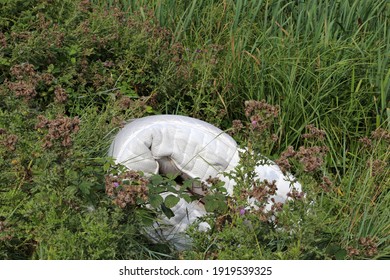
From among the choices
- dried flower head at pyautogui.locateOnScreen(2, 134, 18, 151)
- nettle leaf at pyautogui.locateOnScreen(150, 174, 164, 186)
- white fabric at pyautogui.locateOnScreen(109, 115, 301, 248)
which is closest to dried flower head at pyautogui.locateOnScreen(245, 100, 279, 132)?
nettle leaf at pyautogui.locateOnScreen(150, 174, 164, 186)

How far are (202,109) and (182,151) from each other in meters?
0.61

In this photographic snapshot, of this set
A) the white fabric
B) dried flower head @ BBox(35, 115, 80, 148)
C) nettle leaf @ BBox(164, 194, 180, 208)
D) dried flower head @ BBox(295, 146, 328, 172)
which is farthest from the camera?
the white fabric

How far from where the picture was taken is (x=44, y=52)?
4.61 meters

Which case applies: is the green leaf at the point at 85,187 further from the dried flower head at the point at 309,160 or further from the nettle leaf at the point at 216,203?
the dried flower head at the point at 309,160

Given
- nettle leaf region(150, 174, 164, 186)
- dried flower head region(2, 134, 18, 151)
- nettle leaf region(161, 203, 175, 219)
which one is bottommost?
nettle leaf region(161, 203, 175, 219)

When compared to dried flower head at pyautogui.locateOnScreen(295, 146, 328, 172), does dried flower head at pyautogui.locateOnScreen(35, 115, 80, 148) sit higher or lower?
higher

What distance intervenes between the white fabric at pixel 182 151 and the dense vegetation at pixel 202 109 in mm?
111

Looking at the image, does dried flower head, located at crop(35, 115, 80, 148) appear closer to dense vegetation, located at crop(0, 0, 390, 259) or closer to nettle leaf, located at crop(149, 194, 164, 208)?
dense vegetation, located at crop(0, 0, 390, 259)

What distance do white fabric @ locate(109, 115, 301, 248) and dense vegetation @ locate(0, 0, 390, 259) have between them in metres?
0.11

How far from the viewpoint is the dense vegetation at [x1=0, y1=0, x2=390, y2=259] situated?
10.9 feet

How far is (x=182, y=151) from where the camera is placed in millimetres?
4145

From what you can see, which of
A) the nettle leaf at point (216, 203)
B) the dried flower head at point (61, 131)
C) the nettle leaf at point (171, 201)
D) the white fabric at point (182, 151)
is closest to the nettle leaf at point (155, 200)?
the nettle leaf at point (171, 201)

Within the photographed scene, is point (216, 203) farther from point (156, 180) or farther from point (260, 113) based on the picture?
point (260, 113)
